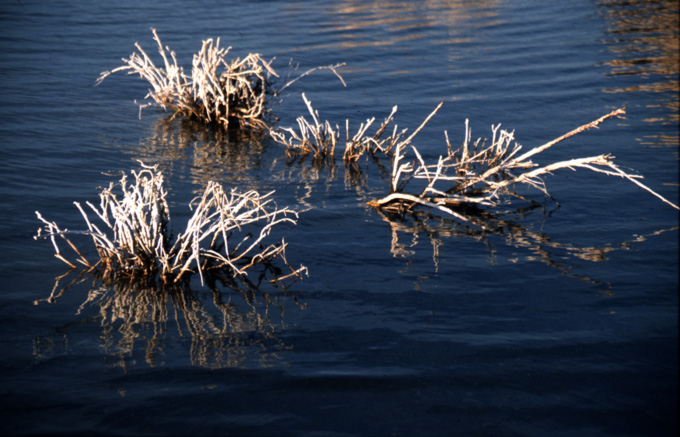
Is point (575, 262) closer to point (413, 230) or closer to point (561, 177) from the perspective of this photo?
point (413, 230)

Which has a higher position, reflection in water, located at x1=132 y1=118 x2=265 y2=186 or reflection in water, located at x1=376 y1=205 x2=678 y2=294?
reflection in water, located at x1=132 y1=118 x2=265 y2=186

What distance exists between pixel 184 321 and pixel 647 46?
12.1 m

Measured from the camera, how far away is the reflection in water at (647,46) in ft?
38.7

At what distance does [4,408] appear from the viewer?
4.40 meters

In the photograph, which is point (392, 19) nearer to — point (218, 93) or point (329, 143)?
point (218, 93)

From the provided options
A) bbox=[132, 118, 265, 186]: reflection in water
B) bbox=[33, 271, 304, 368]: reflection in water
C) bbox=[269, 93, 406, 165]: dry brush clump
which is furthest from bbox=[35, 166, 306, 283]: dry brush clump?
bbox=[269, 93, 406, 165]: dry brush clump

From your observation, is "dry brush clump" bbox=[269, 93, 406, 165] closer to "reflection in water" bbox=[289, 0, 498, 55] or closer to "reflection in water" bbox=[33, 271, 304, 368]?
"reflection in water" bbox=[33, 271, 304, 368]

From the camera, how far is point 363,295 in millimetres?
5871

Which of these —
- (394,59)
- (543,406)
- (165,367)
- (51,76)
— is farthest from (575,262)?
(51,76)

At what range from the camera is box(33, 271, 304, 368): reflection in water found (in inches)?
197

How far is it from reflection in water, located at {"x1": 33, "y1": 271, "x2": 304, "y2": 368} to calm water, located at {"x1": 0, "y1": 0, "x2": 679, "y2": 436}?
0.06ft

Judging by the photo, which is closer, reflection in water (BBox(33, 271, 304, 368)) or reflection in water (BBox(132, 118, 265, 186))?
reflection in water (BBox(33, 271, 304, 368))

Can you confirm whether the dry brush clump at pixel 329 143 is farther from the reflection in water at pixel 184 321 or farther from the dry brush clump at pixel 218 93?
the reflection in water at pixel 184 321

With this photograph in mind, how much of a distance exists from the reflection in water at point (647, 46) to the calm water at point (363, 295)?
148 mm
